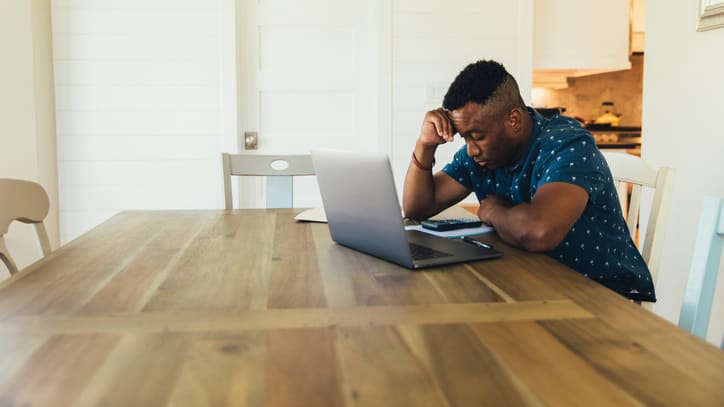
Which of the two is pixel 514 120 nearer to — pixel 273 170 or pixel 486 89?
pixel 486 89

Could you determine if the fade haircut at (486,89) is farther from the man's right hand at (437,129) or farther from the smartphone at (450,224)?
the smartphone at (450,224)

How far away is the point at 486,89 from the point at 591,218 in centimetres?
40

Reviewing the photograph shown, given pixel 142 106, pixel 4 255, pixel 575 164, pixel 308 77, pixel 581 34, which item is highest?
pixel 581 34

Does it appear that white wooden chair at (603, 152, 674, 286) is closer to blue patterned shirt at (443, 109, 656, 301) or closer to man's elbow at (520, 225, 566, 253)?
blue patterned shirt at (443, 109, 656, 301)

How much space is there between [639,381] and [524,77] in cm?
314

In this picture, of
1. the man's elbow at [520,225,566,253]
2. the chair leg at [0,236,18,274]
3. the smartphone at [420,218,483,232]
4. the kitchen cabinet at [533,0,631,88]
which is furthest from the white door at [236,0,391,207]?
the man's elbow at [520,225,566,253]

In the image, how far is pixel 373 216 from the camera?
1.44 metres

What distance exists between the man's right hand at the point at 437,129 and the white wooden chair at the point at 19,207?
1026 millimetres

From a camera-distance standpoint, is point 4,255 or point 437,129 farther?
point 437,129

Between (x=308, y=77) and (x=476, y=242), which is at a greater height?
(x=308, y=77)

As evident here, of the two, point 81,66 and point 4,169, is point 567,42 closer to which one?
point 81,66

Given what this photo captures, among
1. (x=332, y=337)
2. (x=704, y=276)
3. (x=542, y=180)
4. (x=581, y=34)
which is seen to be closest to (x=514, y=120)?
(x=542, y=180)

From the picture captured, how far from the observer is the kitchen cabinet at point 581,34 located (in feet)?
13.0

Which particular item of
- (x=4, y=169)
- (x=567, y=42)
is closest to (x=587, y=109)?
(x=567, y=42)
